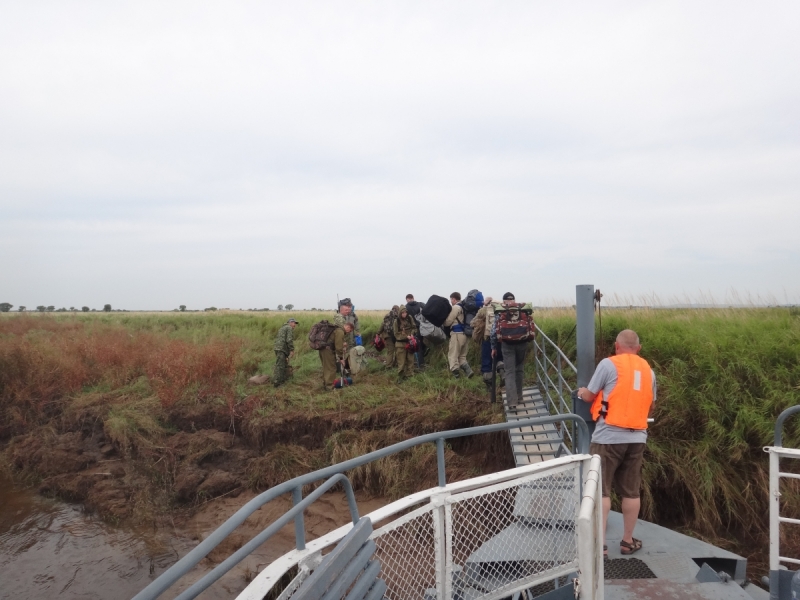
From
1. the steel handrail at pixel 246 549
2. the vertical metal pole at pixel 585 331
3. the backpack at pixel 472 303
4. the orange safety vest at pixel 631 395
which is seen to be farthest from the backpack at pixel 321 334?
the steel handrail at pixel 246 549

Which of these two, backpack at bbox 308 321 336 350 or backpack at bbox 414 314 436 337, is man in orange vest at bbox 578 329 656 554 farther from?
backpack at bbox 308 321 336 350

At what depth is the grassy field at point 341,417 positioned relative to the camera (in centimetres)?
768

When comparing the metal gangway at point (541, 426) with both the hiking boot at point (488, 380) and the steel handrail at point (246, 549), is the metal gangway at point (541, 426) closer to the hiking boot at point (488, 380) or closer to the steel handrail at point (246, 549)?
the hiking boot at point (488, 380)

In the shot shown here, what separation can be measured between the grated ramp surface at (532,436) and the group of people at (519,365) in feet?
0.91

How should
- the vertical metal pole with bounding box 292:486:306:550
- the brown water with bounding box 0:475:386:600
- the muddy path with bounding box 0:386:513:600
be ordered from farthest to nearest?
the muddy path with bounding box 0:386:513:600 < the brown water with bounding box 0:475:386:600 < the vertical metal pole with bounding box 292:486:306:550

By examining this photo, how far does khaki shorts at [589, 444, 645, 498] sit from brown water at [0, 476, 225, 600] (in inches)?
226

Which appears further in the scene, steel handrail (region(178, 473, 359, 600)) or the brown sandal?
the brown sandal

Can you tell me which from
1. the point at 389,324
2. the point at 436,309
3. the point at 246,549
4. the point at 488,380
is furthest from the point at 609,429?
the point at 389,324

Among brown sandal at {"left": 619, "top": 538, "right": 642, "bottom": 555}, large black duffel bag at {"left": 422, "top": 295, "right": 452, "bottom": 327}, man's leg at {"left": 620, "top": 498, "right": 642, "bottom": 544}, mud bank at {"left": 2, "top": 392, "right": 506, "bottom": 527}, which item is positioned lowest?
mud bank at {"left": 2, "top": 392, "right": 506, "bottom": 527}

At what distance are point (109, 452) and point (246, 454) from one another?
3.45m

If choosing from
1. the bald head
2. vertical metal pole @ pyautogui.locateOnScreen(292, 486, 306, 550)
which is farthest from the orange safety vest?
vertical metal pole @ pyautogui.locateOnScreen(292, 486, 306, 550)

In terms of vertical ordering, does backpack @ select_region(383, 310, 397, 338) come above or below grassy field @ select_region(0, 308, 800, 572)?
above

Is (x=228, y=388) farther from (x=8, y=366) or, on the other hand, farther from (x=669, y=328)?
(x=669, y=328)

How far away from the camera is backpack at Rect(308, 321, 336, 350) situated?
37.7 ft
